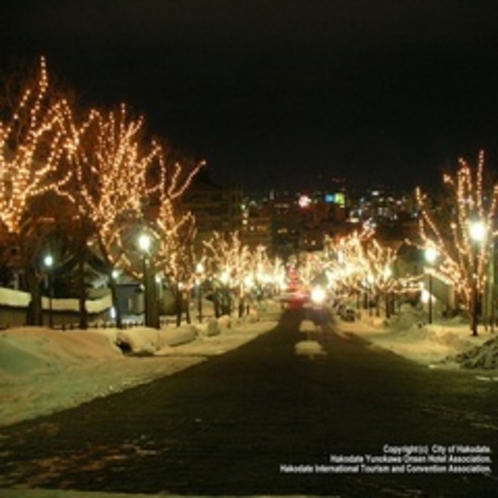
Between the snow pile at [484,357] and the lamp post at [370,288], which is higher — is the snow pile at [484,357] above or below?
below

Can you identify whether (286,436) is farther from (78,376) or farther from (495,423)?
(78,376)

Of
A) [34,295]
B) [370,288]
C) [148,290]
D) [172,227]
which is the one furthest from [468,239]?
[370,288]

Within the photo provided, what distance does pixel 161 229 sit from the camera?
53.0 metres

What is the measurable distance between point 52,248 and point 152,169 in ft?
22.9

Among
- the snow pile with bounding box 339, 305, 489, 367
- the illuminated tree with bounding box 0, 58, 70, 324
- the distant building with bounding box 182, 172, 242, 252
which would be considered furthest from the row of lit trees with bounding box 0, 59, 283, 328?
the distant building with bounding box 182, 172, 242, 252

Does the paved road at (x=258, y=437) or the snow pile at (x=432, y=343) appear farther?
the snow pile at (x=432, y=343)

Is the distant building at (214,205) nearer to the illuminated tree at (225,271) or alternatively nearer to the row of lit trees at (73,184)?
the illuminated tree at (225,271)

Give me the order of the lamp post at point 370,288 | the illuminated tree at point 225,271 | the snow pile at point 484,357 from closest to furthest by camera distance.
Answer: the snow pile at point 484,357 < the lamp post at point 370,288 < the illuminated tree at point 225,271

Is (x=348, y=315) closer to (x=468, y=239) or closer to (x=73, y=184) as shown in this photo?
(x=468, y=239)

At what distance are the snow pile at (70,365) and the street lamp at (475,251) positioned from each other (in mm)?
9689

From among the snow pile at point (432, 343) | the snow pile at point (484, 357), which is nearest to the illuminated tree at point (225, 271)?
the snow pile at point (432, 343)

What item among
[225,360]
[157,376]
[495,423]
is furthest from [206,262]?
[495,423]

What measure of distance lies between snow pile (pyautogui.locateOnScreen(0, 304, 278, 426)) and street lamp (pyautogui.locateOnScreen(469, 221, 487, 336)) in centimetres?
969

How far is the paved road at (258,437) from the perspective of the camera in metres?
9.39
